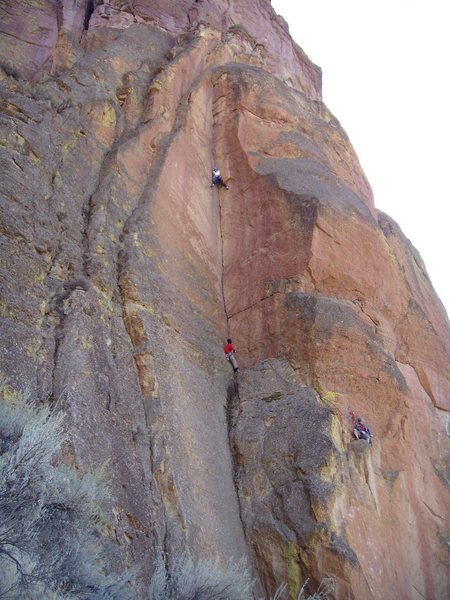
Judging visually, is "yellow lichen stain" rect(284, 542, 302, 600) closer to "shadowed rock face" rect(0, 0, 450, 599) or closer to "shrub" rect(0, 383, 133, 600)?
"shadowed rock face" rect(0, 0, 450, 599)

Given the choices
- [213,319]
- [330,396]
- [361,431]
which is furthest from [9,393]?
[361,431]

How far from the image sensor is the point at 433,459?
17312 mm

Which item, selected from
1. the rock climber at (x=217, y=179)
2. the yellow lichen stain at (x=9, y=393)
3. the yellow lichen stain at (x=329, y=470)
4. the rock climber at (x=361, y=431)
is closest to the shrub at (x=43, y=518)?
the yellow lichen stain at (x=9, y=393)

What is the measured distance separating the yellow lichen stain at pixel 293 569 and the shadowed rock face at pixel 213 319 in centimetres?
4

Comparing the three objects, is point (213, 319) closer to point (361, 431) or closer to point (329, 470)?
point (361, 431)

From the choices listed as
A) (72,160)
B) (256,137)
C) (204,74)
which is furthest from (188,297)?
(204,74)

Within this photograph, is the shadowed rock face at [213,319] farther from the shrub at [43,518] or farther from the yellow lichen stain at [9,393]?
the shrub at [43,518]

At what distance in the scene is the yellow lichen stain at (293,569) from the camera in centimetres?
1191

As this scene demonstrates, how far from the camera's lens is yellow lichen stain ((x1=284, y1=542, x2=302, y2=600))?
1191 centimetres

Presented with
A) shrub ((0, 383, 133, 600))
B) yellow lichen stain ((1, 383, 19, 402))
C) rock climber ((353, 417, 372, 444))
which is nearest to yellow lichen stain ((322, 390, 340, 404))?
rock climber ((353, 417, 372, 444))

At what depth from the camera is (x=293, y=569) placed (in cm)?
1206

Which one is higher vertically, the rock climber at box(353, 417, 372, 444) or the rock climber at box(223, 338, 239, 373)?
the rock climber at box(223, 338, 239, 373)

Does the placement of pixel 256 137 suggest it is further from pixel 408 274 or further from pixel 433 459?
pixel 433 459

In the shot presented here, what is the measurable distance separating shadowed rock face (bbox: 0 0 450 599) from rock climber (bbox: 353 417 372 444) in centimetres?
35
